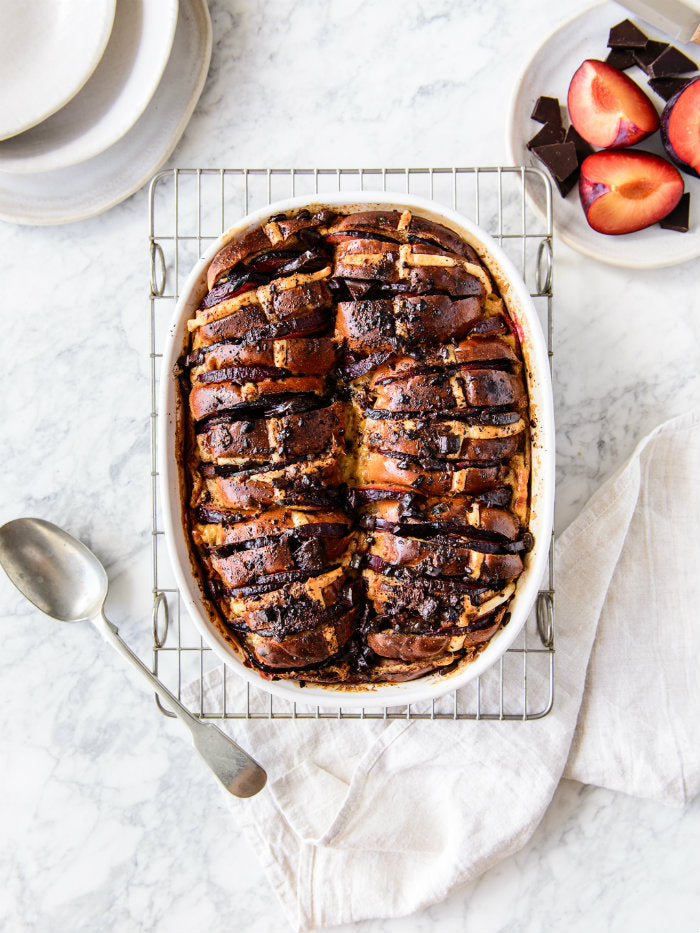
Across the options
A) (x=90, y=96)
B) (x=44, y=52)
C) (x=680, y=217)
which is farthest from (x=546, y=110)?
(x=44, y=52)

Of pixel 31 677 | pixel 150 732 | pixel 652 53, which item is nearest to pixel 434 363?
pixel 652 53

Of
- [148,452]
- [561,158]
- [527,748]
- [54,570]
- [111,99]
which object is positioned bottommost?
[527,748]

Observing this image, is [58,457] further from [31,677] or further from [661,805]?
[661,805]

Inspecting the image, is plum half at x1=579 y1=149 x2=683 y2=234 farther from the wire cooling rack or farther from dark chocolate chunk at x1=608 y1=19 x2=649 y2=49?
dark chocolate chunk at x1=608 y1=19 x2=649 y2=49

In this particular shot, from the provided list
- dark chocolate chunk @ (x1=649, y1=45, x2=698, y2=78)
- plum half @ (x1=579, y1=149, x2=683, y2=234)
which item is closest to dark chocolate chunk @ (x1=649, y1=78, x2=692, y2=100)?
dark chocolate chunk @ (x1=649, y1=45, x2=698, y2=78)

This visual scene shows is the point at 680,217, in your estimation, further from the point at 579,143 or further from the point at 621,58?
the point at 621,58
